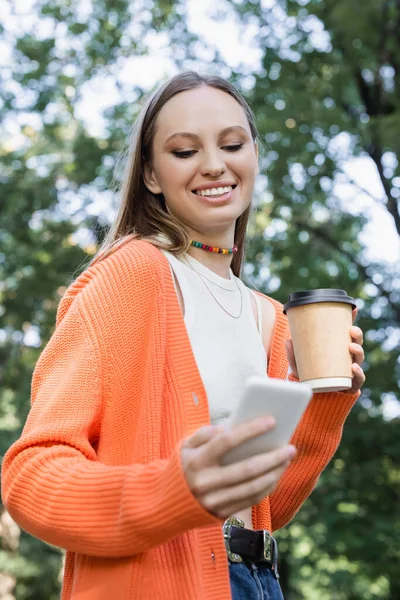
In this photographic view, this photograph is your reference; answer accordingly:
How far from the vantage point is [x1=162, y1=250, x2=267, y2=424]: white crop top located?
6.52ft

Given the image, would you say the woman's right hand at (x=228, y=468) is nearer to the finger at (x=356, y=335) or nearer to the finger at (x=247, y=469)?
the finger at (x=247, y=469)

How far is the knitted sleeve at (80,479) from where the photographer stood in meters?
1.40

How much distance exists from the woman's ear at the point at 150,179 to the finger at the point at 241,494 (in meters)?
1.23

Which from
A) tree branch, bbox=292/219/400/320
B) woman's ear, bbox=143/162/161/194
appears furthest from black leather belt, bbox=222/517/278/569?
tree branch, bbox=292/219/400/320

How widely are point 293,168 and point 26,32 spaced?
497cm

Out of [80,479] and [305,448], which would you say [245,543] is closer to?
[305,448]

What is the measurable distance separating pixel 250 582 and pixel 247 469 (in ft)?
2.57

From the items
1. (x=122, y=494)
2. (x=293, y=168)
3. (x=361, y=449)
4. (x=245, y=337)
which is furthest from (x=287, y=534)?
(x=122, y=494)

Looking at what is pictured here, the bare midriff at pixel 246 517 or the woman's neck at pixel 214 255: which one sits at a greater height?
the woman's neck at pixel 214 255

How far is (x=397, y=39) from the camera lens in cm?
912

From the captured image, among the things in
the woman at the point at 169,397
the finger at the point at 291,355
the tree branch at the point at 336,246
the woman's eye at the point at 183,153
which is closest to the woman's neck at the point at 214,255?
the woman at the point at 169,397

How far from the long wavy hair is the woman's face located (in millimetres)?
39

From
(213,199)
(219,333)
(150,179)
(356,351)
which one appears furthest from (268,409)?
(150,179)

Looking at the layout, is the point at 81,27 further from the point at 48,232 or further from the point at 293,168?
the point at 293,168
